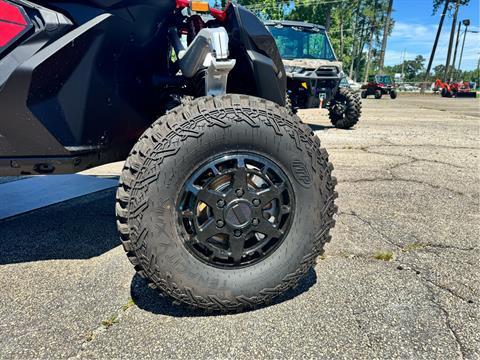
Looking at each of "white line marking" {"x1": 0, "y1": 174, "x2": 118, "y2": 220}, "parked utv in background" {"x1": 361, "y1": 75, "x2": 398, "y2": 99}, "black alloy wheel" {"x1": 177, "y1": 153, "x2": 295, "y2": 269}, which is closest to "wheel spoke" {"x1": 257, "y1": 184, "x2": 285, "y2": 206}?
"black alloy wheel" {"x1": 177, "y1": 153, "x2": 295, "y2": 269}

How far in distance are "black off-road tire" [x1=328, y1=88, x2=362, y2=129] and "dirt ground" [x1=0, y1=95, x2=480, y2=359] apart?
6079 millimetres

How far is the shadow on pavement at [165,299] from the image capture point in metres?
1.63

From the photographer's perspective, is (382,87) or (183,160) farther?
(382,87)

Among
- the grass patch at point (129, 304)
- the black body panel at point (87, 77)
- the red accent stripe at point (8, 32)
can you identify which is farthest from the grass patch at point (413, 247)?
the red accent stripe at point (8, 32)

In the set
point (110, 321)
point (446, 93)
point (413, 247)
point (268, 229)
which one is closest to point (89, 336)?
point (110, 321)

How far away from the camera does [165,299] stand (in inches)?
64.8

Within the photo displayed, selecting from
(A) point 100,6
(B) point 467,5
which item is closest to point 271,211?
(A) point 100,6

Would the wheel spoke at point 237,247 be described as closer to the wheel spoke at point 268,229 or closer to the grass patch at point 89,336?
the wheel spoke at point 268,229

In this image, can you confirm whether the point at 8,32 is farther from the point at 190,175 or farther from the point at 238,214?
the point at 238,214

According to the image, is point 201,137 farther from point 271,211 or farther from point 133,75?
point 133,75

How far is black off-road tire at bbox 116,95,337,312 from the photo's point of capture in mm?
1494

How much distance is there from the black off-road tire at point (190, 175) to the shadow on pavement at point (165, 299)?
109 mm

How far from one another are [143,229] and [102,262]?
2.73 ft

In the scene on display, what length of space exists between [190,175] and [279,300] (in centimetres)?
76
